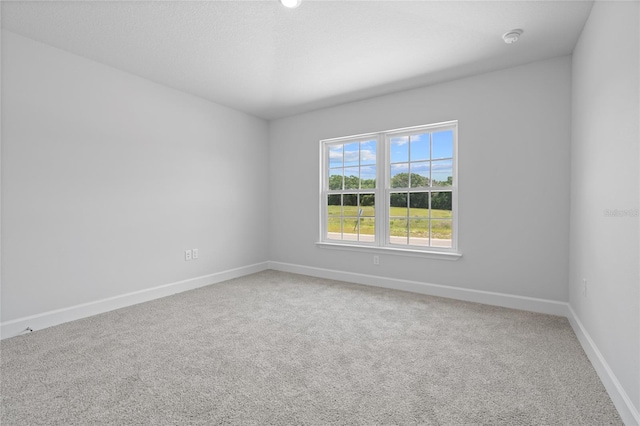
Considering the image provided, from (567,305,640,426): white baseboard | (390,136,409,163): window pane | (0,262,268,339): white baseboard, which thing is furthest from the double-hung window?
(0,262,268,339): white baseboard

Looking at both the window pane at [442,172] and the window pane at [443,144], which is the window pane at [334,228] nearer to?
the window pane at [442,172]

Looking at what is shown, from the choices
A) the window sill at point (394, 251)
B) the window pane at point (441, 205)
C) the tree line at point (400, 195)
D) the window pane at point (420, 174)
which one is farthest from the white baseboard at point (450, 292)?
the window pane at point (420, 174)

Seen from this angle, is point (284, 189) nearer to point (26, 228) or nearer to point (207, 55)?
point (207, 55)

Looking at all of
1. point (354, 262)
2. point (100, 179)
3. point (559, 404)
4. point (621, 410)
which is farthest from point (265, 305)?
point (621, 410)

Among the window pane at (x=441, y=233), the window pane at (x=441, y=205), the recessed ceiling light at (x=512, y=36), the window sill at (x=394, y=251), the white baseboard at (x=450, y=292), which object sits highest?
the recessed ceiling light at (x=512, y=36)

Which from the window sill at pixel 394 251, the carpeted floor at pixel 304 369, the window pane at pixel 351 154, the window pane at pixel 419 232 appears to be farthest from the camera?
the window pane at pixel 351 154

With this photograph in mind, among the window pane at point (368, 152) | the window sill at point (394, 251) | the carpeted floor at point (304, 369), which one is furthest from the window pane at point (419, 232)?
the window pane at point (368, 152)

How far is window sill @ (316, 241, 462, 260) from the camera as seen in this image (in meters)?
3.62

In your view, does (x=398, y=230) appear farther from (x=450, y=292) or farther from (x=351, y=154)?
(x=351, y=154)

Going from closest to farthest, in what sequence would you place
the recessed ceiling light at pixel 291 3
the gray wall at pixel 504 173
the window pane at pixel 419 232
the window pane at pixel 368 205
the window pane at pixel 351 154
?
the recessed ceiling light at pixel 291 3 < the gray wall at pixel 504 173 < the window pane at pixel 419 232 < the window pane at pixel 368 205 < the window pane at pixel 351 154

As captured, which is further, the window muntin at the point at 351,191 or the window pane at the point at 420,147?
the window muntin at the point at 351,191

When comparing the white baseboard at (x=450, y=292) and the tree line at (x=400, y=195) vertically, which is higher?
the tree line at (x=400, y=195)

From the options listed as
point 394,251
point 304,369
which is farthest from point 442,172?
point 304,369

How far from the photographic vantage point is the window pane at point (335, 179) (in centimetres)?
470
